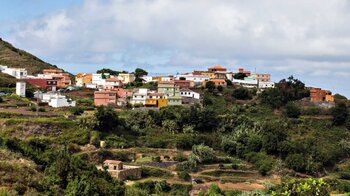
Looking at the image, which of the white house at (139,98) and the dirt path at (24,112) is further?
the white house at (139,98)

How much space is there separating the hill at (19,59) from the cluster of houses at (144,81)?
20.1 feet

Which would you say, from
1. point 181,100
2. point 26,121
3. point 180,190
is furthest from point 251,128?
point 26,121

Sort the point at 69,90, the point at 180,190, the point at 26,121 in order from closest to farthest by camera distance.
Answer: the point at 180,190, the point at 26,121, the point at 69,90

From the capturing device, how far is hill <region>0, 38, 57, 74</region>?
7731cm

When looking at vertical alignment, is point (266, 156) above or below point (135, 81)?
below

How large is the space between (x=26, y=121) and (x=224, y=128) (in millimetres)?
18812

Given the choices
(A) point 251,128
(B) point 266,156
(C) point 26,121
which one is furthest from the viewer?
(A) point 251,128

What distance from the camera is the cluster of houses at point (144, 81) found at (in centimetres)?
5606

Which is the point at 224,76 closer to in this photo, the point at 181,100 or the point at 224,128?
the point at 181,100

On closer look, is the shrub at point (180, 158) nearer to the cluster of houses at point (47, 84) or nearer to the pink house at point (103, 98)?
the cluster of houses at point (47, 84)

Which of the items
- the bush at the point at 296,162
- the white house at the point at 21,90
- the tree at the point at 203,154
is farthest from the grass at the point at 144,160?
the white house at the point at 21,90

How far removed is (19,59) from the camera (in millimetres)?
80688

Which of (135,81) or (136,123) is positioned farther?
(135,81)

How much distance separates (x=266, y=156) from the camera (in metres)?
46.0
